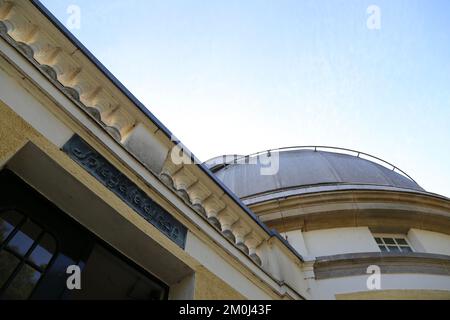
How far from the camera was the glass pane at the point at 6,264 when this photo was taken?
3.08 m

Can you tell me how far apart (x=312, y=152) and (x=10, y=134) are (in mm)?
11819

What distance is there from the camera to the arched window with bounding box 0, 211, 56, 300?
311 cm

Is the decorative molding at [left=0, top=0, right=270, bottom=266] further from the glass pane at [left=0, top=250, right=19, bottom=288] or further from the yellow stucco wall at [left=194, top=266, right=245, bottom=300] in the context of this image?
the glass pane at [left=0, top=250, right=19, bottom=288]

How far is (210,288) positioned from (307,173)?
812 centimetres

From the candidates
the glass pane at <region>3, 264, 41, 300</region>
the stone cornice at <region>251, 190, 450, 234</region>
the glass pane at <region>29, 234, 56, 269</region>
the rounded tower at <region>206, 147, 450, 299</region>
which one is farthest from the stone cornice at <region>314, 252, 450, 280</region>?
the glass pane at <region>3, 264, 41, 300</region>

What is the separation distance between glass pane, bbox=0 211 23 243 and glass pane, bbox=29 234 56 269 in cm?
28

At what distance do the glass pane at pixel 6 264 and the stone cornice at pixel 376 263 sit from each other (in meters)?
4.94

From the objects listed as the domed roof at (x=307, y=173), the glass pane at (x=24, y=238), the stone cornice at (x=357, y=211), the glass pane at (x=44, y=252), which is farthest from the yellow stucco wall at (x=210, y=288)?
the domed roof at (x=307, y=173)

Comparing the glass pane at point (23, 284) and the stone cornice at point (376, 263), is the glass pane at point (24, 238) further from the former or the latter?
the stone cornice at point (376, 263)

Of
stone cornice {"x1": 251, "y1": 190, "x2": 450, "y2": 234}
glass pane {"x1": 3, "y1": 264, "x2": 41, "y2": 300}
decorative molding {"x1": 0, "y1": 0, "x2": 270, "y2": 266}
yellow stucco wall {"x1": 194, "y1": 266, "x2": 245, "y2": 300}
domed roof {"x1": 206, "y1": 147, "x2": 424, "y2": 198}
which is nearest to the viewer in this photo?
glass pane {"x1": 3, "y1": 264, "x2": 41, "y2": 300}

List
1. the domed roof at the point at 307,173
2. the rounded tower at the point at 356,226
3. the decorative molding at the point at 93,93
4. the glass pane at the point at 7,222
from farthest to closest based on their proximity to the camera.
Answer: the domed roof at the point at 307,173
the rounded tower at the point at 356,226
the decorative molding at the point at 93,93
the glass pane at the point at 7,222

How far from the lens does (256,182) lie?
39.9 feet

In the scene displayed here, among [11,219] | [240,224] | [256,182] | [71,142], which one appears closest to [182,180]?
[240,224]
